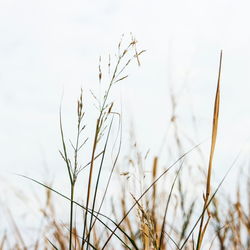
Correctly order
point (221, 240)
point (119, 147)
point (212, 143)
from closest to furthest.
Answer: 1. point (212, 143)
2. point (119, 147)
3. point (221, 240)

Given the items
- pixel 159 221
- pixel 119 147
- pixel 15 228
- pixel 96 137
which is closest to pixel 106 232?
pixel 159 221

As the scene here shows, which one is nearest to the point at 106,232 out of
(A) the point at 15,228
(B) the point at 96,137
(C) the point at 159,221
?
(C) the point at 159,221

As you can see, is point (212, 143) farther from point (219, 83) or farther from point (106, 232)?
point (106, 232)

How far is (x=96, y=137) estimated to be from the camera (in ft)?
3.06

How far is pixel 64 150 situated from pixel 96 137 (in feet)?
0.22

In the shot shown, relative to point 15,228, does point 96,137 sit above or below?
below

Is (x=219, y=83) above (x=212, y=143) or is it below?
above

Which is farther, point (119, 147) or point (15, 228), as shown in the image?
point (15, 228)

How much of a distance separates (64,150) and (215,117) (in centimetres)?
28

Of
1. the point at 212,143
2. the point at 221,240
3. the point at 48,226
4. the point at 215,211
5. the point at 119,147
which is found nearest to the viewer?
the point at 212,143

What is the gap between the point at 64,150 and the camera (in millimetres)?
Result: 946

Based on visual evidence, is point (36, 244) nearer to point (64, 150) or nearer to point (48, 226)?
point (48, 226)

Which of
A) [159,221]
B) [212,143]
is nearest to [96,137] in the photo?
[212,143]

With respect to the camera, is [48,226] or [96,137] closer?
[96,137]
